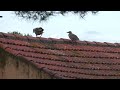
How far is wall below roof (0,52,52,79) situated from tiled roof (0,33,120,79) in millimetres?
175

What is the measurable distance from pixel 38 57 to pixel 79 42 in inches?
97.3

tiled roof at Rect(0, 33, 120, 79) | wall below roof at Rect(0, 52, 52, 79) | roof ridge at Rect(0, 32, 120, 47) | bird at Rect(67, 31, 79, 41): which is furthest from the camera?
bird at Rect(67, 31, 79, 41)

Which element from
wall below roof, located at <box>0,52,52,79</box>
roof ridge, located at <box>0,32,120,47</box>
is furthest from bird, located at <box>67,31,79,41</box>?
wall below roof, located at <box>0,52,52,79</box>

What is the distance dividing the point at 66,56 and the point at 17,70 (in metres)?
2.40

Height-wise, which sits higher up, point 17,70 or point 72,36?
point 72,36

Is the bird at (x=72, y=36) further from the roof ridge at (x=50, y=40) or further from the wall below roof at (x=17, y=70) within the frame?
the wall below roof at (x=17, y=70)

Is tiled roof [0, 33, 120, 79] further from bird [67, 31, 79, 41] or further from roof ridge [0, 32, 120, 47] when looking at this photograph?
bird [67, 31, 79, 41]

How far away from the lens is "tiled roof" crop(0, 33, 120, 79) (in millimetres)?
8461

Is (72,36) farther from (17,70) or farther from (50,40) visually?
(17,70)

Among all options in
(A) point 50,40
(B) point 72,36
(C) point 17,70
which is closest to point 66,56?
(A) point 50,40

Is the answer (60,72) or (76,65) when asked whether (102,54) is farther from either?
(60,72)

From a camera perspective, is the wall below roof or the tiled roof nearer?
the wall below roof

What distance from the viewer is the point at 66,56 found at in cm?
982

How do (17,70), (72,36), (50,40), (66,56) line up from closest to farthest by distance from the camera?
(17,70), (66,56), (50,40), (72,36)
